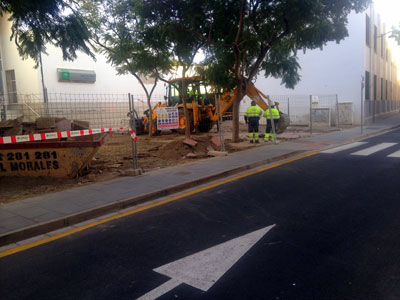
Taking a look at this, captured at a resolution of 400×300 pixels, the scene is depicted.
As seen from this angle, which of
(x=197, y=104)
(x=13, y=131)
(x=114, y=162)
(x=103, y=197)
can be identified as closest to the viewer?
(x=103, y=197)

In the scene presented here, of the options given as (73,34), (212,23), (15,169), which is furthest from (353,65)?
(15,169)

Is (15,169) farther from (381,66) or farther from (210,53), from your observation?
(381,66)

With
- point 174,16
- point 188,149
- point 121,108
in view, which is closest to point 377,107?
point 121,108

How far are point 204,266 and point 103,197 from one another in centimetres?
335

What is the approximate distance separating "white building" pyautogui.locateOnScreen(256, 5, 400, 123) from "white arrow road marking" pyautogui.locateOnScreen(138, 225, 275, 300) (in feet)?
70.7

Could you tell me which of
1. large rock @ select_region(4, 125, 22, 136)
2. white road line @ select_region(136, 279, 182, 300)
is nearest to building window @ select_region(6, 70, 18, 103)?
large rock @ select_region(4, 125, 22, 136)

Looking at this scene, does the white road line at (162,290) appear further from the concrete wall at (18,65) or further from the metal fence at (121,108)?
the concrete wall at (18,65)

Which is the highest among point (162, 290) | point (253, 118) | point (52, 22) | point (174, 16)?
point (174, 16)

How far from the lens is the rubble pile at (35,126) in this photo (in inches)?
342

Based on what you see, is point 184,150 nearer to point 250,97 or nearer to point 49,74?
point 250,97

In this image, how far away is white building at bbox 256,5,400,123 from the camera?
78.0 feet

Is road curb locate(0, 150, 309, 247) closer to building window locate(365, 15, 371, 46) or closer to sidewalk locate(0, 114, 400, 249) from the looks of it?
sidewalk locate(0, 114, 400, 249)

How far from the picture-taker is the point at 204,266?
3.98m

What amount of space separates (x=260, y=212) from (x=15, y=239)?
367 centimetres
